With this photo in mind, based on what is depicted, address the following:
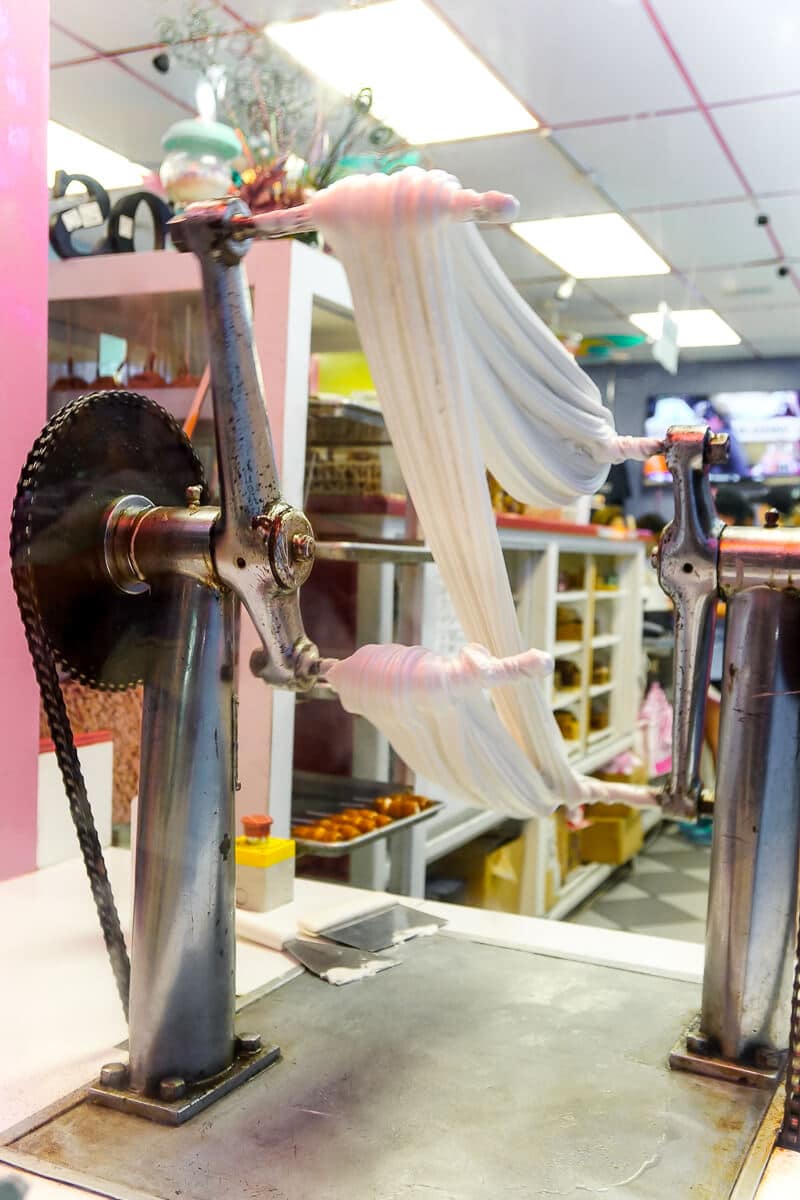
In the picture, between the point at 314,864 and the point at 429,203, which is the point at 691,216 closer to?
the point at 314,864

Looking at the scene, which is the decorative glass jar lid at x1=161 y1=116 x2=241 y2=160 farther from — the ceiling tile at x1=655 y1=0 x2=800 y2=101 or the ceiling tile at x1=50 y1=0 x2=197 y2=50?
the ceiling tile at x1=655 y1=0 x2=800 y2=101

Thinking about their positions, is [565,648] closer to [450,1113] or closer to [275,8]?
[275,8]

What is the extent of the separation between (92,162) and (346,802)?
109 cm

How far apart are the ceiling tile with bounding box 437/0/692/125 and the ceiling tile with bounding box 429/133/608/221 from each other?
0.47 ft

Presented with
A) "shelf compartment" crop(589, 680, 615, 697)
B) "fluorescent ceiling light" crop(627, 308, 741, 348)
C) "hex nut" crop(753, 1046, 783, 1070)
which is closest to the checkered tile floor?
"shelf compartment" crop(589, 680, 615, 697)

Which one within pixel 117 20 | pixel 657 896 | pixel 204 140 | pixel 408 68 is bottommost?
pixel 657 896

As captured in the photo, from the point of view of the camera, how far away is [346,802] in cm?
177

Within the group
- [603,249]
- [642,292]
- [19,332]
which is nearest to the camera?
[19,332]

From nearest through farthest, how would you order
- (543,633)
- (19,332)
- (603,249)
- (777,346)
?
(19,332) → (777,346) → (603,249) → (543,633)

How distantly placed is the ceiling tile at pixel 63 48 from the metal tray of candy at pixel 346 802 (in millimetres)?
1038

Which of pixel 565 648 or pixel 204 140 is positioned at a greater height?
pixel 204 140

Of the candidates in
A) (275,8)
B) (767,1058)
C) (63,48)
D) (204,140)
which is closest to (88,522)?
(767,1058)

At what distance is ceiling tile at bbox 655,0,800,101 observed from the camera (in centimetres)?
210

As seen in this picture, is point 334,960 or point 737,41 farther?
point 737,41
